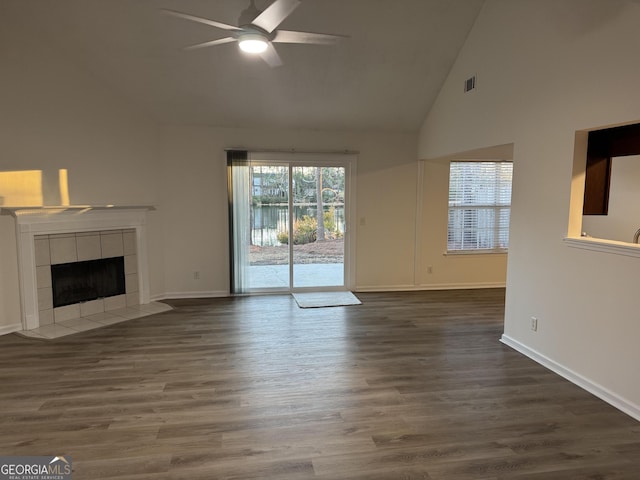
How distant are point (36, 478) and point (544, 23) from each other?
4.72 m

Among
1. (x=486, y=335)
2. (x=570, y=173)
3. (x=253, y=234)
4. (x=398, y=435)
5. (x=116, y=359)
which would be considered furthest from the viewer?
(x=253, y=234)

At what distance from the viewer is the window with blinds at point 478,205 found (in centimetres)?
647

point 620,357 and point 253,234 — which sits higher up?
point 253,234

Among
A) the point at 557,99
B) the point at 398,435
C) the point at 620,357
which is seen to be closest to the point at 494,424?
the point at 398,435

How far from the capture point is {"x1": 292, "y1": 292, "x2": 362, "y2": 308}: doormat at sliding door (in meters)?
5.57

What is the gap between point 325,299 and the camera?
584 cm

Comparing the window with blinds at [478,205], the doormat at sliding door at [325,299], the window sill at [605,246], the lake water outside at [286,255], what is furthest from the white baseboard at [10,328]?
the window with blinds at [478,205]

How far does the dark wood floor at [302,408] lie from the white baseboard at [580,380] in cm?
9

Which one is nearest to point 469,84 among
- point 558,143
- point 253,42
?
point 558,143

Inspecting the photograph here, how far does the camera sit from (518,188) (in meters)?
3.88

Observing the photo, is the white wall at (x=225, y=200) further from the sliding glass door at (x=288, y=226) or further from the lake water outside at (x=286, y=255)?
the lake water outside at (x=286, y=255)

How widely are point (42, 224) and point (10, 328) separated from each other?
115cm

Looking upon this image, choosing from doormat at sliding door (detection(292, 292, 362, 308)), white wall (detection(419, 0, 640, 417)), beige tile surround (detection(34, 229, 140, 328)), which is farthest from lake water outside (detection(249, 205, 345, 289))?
white wall (detection(419, 0, 640, 417))

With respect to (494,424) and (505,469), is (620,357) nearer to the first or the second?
(494,424)
